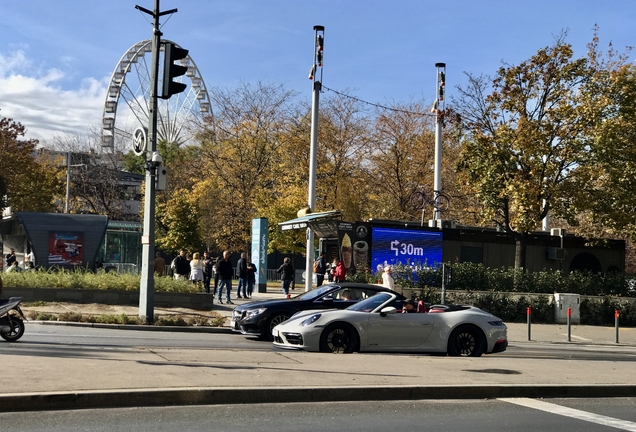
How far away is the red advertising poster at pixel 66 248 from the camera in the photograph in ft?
90.3

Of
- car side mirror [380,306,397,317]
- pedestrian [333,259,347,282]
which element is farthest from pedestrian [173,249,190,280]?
car side mirror [380,306,397,317]

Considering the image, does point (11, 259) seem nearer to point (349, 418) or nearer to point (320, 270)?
point (320, 270)

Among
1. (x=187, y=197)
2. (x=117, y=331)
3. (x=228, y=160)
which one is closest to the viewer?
(x=117, y=331)

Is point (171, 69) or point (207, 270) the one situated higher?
point (171, 69)

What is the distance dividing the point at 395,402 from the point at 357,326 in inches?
181

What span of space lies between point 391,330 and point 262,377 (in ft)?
15.5

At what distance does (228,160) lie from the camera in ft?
151

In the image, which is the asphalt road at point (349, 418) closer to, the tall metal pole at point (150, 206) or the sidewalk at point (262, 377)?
the sidewalk at point (262, 377)

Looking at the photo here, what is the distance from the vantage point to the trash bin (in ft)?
84.4

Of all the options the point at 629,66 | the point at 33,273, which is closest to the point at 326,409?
the point at 33,273

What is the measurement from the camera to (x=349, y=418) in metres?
8.26

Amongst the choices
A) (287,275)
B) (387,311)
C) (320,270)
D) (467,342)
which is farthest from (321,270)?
(387,311)

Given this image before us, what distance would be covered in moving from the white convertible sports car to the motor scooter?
453 cm

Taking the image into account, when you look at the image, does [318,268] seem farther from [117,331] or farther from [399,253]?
[117,331]
